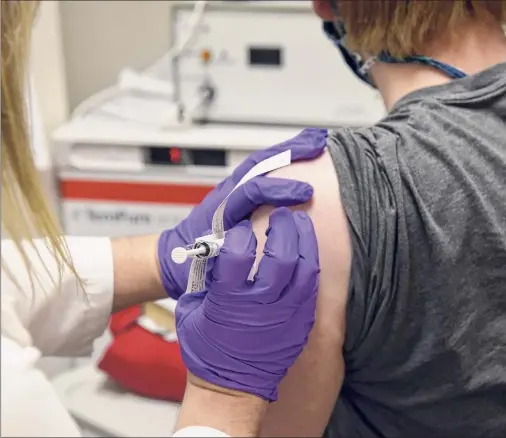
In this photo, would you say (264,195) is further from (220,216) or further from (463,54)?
(463,54)

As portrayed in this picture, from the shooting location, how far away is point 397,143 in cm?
84

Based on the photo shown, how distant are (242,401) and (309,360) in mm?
149

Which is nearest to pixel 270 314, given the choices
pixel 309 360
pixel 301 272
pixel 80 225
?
pixel 301 272

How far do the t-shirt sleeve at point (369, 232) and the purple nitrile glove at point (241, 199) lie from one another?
4 cm

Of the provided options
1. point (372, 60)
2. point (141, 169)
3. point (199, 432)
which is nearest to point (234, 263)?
point (199, 432)

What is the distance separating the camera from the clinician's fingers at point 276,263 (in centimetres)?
A: 72

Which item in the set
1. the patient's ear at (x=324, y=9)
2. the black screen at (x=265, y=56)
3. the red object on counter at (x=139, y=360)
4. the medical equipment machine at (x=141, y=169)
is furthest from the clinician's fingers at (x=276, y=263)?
the black screen at (x=265, y=56)

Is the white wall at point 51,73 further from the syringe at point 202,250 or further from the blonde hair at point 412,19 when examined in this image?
the syringe at point 202,250

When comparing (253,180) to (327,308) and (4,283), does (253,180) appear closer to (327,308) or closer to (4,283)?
(327,308)

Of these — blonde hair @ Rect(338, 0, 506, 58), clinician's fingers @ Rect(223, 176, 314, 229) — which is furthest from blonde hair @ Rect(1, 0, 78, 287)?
blonde hair @ Rect(338, 0, 506, 58)

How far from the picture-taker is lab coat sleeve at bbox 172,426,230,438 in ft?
2.23

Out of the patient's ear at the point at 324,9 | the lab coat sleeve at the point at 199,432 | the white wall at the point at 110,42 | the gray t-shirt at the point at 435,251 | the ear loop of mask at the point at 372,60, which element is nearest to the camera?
the lab coat sleeve at the point at 199,432

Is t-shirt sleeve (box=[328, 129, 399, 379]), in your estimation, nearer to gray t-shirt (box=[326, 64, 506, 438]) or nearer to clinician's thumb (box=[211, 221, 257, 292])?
→ gray t-shirt (box=[326, 64, 506, 438])

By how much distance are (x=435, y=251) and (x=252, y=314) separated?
0.70ft
